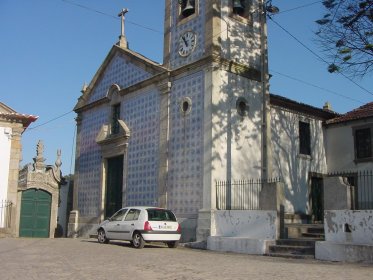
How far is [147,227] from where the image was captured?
46.9ft

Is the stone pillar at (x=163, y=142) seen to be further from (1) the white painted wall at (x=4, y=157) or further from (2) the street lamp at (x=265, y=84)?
(1) the white painted wall at (x=4, y=157)

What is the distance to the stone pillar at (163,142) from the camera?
17480 millimetres

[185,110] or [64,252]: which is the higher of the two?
[185,110]

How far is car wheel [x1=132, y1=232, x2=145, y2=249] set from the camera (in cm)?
1426

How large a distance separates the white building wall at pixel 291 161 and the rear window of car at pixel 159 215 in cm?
537

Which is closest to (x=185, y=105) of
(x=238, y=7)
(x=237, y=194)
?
(x=237, y=194)

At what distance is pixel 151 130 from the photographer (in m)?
18.8

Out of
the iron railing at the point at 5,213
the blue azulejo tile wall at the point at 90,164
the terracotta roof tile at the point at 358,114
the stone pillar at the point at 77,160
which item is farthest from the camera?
the stone pillar at the point at 77,160

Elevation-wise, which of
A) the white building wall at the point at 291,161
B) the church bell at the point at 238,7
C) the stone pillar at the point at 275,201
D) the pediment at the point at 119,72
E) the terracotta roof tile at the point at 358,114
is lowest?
the stone pillar at the point at 275,201

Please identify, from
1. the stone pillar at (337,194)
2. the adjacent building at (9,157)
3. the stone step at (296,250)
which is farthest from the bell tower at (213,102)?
the adjacent building at (9,157)

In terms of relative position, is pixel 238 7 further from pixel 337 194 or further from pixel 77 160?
pixel 77 160

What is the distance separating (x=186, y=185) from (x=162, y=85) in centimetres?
424

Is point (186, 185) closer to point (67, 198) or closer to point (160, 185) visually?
point (160, 185)

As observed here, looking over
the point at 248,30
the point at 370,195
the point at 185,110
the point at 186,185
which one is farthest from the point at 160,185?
the point at 370,195
